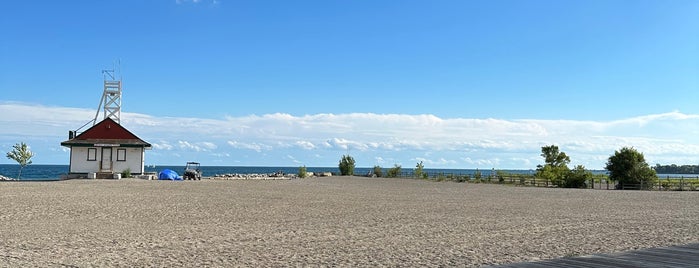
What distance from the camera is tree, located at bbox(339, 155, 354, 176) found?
66875 mm

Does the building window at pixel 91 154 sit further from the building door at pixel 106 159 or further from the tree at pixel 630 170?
the tree at pixel 630 170

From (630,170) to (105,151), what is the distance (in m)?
35.4

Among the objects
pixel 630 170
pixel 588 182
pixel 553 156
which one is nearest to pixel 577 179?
pixel 588 182

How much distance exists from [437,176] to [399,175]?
6319 mm

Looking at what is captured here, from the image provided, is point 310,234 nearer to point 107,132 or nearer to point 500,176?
point 107,132

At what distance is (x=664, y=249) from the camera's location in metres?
8.25

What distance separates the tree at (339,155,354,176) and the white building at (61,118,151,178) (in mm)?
29862

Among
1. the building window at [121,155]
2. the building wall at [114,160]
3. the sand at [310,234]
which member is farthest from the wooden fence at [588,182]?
the building window at [121,155]

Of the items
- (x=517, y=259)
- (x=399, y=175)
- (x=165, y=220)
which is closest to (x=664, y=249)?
(x=517, y=259)

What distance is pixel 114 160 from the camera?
39406 millimetres

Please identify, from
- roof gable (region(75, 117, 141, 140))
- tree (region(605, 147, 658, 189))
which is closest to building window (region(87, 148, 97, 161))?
roof gable (region(75, 117, 141, 140))

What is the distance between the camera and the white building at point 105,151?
38.8 metres

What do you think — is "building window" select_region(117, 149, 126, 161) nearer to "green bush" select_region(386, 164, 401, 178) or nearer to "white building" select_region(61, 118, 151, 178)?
"white building" select_region(61, 118, 151, 178)

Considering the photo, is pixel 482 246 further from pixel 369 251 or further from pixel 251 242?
pixel 251 242
